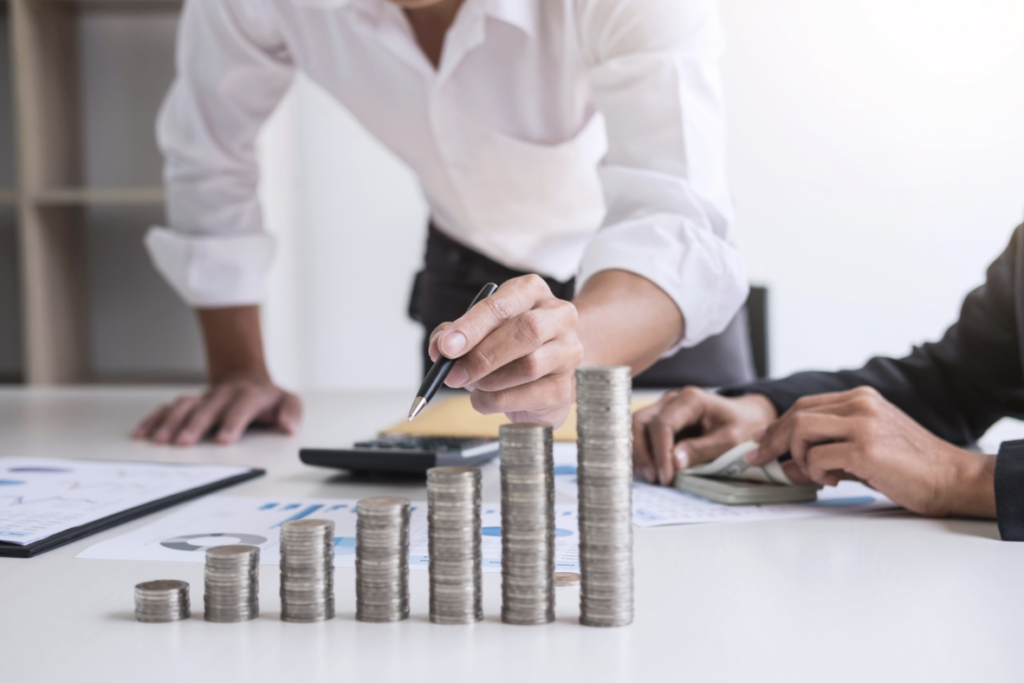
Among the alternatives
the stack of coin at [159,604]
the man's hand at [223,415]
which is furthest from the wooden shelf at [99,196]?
the stack of coin at [159,604]

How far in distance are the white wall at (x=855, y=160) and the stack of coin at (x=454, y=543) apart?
9.40 ft

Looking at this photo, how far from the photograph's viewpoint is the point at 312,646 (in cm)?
48

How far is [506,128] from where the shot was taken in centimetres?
135

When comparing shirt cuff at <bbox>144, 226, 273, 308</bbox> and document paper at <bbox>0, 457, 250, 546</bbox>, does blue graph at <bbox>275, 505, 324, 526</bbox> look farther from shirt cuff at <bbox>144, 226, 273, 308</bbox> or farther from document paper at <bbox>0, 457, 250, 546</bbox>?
shirt cuff at <bbox>144, 226, 273, 308</bbox>

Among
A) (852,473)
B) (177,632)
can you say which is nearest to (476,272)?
(852,473)

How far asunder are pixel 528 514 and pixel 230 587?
0.16 metres

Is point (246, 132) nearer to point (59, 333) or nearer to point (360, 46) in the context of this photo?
point (360, 46)

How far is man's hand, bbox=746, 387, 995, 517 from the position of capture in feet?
2.43

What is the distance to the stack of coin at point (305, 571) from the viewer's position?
51cm

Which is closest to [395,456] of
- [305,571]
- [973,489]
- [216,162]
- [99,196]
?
[305,571]

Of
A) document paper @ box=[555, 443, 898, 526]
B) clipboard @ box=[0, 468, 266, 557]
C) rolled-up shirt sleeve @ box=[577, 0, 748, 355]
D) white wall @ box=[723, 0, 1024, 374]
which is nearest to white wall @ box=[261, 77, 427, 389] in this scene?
white wall @ box=[723, 0, 1024, 374]

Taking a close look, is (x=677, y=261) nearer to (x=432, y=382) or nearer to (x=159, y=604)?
(x=432, y=382)

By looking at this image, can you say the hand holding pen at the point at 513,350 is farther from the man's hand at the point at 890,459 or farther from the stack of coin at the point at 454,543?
the man's hand at the point at 890,459

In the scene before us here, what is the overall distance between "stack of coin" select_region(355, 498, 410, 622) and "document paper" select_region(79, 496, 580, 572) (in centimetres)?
9
